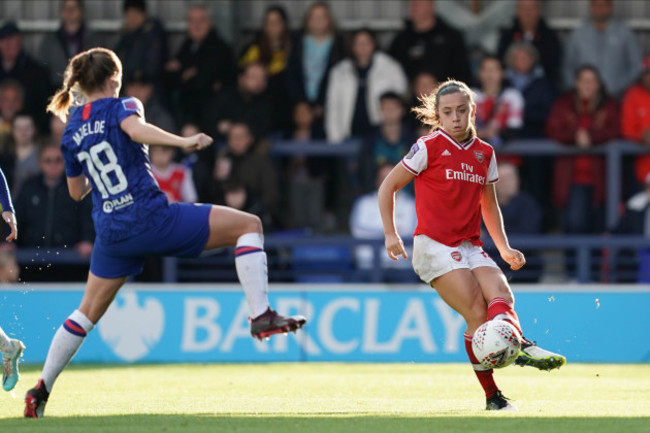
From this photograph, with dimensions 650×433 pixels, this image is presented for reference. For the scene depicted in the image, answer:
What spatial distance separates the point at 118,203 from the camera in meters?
6.96

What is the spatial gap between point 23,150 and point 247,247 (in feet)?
26.9

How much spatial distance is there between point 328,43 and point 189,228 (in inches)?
317

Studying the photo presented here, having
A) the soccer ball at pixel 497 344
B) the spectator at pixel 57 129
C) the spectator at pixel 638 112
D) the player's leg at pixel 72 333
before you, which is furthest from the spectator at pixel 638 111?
the player's leg at pixel 72 333

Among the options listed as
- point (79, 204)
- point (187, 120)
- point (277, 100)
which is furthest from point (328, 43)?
point (79, 204)

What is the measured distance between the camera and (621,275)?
1356cm

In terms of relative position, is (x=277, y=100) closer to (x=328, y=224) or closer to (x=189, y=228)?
(x=328, y=224)

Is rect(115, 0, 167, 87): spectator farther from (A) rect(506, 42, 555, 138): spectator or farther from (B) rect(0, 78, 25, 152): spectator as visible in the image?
(A) rect(506, 42, 555, 138): spectator

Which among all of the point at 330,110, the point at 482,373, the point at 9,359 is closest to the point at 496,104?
the point at 330,110

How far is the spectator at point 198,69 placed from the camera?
1474cm

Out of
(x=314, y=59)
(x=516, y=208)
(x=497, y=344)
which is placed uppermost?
(x=314, y=59)

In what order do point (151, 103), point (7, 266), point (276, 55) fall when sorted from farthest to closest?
point (276, 55)
point (151, 103)
point (7, 266)

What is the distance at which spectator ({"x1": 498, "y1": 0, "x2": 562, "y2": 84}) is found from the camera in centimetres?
1455

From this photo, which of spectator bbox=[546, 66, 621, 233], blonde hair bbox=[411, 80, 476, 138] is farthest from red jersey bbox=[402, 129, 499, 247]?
spectator bbox=[546, 66, 621, 233]

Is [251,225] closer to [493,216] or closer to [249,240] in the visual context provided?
[249,240]
